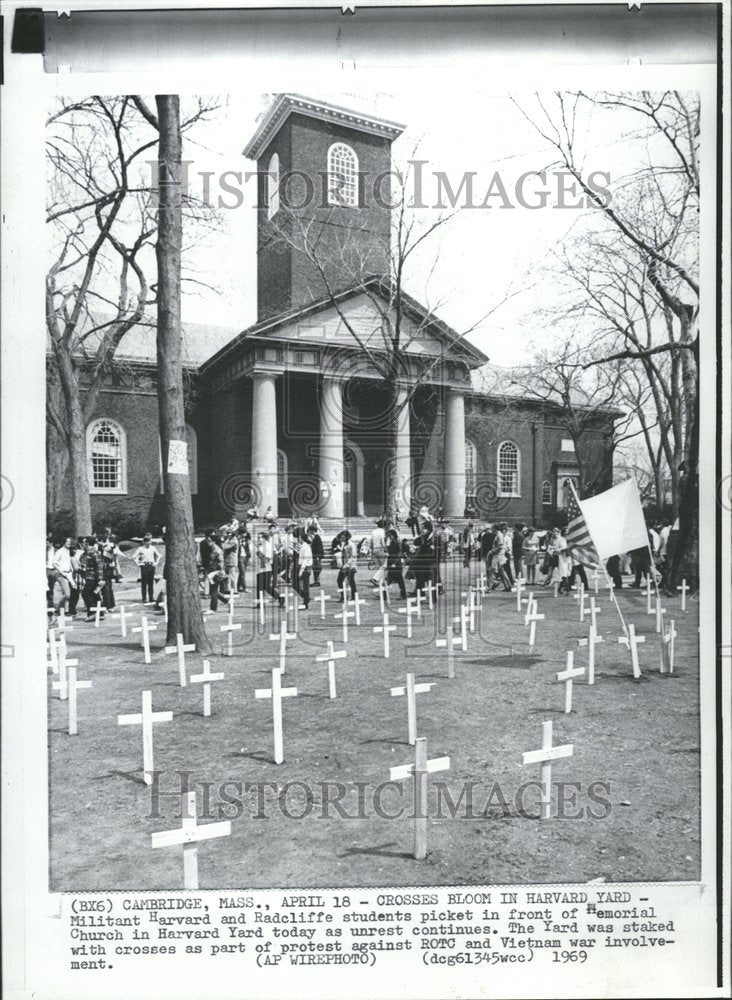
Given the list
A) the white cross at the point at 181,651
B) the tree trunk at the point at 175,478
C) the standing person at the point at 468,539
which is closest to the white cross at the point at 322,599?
the tree trunk at the point at 175,478

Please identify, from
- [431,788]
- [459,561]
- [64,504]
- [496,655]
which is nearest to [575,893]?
[431,788]

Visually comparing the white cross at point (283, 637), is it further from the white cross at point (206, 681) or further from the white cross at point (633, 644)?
the white cross at point (633, 644)

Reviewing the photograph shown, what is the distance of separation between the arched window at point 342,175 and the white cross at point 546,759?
113 inches

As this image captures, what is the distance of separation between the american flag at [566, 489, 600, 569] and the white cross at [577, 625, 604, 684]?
671mm

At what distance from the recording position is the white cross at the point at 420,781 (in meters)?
2.65

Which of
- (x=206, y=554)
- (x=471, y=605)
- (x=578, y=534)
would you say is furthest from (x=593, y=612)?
(x=206, y=554)

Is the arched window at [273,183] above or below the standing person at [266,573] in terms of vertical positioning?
above

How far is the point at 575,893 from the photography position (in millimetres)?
2750

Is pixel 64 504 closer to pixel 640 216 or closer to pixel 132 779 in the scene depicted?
pixel 132 779

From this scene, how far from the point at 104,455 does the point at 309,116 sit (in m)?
2.12

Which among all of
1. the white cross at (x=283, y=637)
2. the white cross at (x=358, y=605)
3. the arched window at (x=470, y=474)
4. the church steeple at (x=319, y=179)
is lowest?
the white cross at (x=283, y=637)

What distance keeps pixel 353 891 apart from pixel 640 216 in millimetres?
3645

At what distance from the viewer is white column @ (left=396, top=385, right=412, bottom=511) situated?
3656 millimetres

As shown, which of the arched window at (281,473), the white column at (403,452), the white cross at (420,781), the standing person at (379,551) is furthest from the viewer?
the standing person at (379,551)
